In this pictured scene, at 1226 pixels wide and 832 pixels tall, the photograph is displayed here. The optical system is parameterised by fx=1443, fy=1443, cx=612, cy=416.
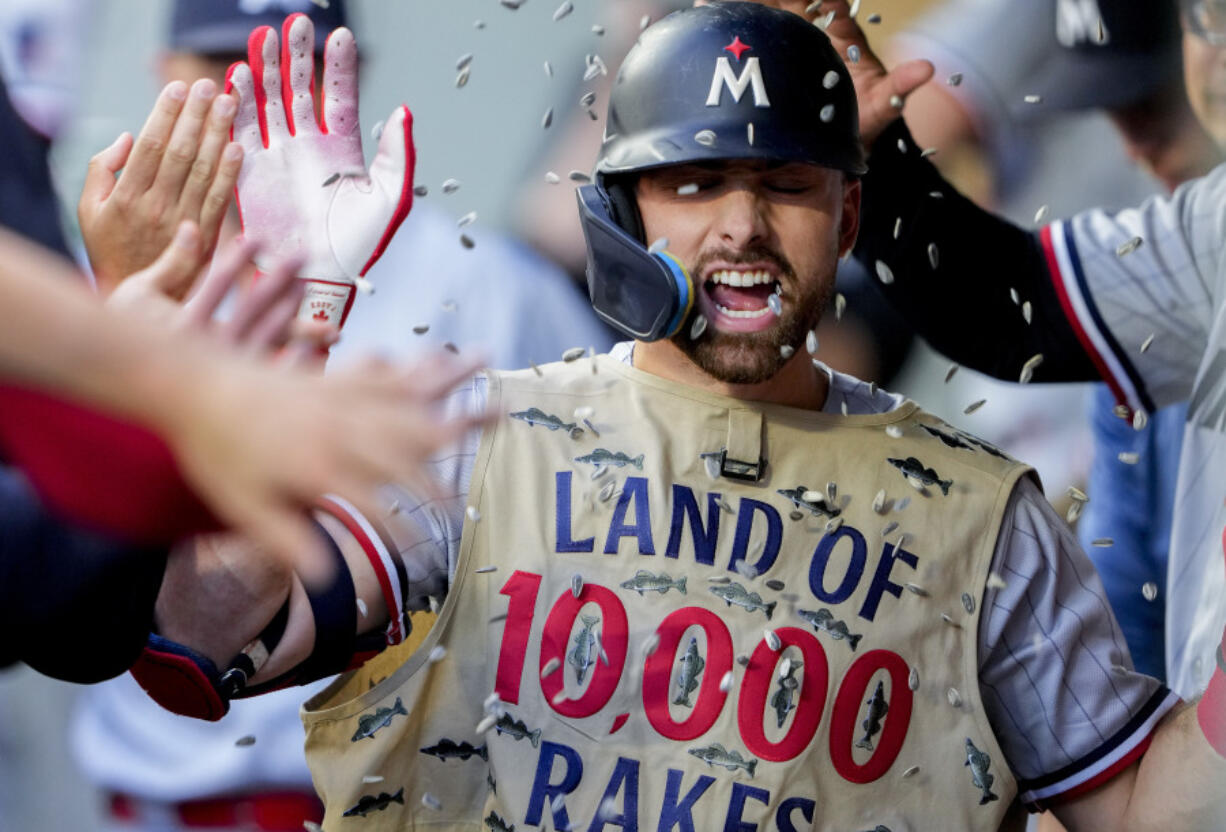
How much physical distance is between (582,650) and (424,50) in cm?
167

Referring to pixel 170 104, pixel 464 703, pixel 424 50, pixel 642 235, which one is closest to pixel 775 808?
pixel 464 703

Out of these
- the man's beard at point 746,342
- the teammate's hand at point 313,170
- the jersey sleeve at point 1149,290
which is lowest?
the jersey sleeve at point 1149,290

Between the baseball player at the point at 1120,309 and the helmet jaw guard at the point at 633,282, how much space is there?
81cm

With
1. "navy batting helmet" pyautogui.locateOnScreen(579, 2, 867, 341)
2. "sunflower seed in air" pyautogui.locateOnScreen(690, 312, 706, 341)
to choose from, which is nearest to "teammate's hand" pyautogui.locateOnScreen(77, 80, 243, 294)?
"navy batting helmet" pyautogui.locateOnScreen(579, 2, 867, 341)

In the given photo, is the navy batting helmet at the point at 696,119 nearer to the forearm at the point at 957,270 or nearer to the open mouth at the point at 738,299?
the open mouth at the point at 738,299

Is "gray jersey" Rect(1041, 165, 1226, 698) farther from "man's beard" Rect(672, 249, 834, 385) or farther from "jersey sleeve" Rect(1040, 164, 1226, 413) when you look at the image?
"man's beard" Rect(672, 249, 834, 385)

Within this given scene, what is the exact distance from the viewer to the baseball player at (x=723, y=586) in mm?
1755

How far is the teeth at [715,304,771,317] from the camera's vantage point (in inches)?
73.1

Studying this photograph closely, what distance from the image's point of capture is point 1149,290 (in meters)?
2.70

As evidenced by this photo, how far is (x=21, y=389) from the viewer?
0.76 m

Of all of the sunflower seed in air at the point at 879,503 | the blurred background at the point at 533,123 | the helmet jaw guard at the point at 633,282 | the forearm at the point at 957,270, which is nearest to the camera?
the helmet jaw guard at the point at 633,282

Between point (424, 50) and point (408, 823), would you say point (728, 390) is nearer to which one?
point (408, 823)

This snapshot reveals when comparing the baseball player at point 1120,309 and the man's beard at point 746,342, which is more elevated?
the man's beard at point 746,342

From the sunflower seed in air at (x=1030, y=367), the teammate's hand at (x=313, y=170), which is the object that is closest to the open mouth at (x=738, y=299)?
the teammate's hand at (x=313, y=170)
